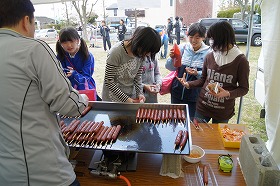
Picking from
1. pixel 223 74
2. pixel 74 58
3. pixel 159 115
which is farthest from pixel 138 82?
pixel 74 58

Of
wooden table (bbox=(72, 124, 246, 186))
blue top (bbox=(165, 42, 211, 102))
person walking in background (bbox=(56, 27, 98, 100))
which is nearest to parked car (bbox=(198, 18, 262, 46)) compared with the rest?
blue top (bbox=(165, 42, 211, 102))

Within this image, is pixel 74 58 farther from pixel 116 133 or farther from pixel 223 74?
pixel 223 74

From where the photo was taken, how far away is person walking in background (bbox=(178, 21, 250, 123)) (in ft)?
7.00

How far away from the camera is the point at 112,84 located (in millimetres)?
2283

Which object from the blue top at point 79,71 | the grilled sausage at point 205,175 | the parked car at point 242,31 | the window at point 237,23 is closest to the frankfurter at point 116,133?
the grilled sausage at point 205,175

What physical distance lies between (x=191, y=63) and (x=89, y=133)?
1695 mm

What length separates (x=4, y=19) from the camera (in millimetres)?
1039

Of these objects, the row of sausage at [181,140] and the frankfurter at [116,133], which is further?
→ the frankfurter at [116,133]

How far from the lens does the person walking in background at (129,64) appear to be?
1.96 m

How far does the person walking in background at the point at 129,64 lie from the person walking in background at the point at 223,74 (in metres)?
0.66

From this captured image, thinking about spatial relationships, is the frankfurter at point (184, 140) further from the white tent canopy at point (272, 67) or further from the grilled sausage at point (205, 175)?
the white tent canopy at point (272, 67)

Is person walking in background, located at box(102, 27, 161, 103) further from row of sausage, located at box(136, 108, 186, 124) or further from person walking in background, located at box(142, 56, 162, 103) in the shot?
row of sausage, located at box(136, 108, 186, 124)

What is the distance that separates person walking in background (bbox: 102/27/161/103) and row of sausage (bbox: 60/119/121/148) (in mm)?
553

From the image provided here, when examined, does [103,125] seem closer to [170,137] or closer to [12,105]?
[170,137]
